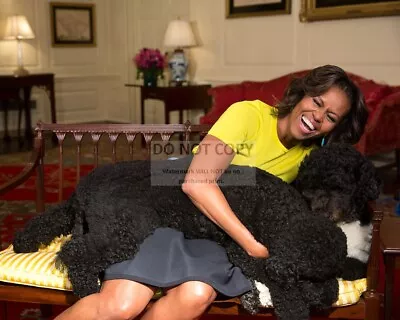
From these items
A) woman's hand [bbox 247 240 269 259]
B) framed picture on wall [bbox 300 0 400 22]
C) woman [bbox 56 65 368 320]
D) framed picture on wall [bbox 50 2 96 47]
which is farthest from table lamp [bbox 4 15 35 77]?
woman's hand [bbox 247 240 269 259]

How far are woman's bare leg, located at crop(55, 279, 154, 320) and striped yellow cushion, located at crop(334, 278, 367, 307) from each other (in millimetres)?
573

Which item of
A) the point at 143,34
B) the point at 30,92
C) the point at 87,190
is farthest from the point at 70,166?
the point at 87,190

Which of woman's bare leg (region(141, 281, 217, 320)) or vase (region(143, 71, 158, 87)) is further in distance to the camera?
vase (region(143, 71, 158, 87))

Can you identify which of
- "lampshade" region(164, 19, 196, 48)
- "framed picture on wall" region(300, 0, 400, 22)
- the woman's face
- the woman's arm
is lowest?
the woman's arm

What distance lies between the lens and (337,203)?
5.28 ft

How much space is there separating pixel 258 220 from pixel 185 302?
0.34m

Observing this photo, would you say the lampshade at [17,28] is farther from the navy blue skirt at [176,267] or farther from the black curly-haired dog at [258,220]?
the navy blue skirt at [176,267]

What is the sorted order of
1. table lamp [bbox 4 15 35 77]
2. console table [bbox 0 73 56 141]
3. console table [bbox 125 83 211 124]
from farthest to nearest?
table lamp [bbox 4 15 35 77] < console table [bbox 0 73 56 141] < console table [bbox 125 83 211 124]

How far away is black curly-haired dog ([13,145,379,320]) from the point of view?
1496 millimetres

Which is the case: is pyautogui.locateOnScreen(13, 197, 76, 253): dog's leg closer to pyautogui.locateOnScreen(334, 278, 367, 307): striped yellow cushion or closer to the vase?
pyautogui.locateOnScreen(334, 278, 367, 307): striped yellow cushion

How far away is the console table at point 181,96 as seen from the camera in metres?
5.50

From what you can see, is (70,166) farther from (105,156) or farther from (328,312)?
(328,312)

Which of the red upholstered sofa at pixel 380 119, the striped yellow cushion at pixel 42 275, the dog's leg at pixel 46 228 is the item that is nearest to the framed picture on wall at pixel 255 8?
the red upholstered sofa at pixel 380 119

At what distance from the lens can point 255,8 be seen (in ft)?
17.4
